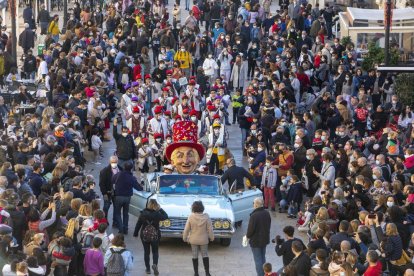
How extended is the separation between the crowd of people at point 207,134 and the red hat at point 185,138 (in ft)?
2.53

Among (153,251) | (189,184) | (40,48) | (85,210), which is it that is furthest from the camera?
(40,48)

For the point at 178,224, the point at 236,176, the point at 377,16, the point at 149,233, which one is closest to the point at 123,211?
the point at 178,224

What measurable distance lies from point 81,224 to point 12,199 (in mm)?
1370

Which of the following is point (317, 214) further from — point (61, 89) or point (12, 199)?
point (61, 89)

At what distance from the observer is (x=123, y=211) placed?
2516cm

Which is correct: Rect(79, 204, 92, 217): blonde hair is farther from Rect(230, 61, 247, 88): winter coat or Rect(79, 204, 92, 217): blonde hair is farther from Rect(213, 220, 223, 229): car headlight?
Rect(230, 61, 247, 88): winter coat

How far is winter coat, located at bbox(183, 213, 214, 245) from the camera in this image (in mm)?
22153

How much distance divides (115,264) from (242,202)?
544cm

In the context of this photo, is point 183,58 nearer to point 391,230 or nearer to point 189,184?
point 189,184

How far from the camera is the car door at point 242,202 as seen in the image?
25.2m

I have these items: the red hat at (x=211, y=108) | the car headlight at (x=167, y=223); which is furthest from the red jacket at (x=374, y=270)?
the red hat at (x=211, y=108)

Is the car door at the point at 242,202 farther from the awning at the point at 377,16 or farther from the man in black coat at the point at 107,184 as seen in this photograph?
the awning at the point at 377,16

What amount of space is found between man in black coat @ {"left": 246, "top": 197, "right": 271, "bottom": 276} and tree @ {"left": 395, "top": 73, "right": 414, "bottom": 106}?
1189 cm

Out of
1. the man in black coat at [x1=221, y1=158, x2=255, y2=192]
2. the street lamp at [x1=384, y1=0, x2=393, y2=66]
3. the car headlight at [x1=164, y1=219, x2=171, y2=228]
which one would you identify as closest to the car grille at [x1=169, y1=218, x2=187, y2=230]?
the car headlight at [x1=164, y1=219, x2=171, y2=228]
